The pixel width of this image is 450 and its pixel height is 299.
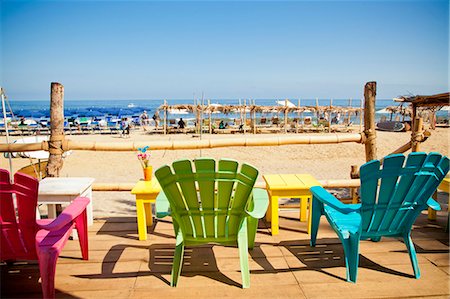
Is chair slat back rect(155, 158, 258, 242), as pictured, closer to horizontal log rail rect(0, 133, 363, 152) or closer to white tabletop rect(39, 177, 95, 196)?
white tabletop rect(39, 177, 95, 196)

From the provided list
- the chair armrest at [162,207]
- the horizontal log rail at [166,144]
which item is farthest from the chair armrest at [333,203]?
the horizontal log rail at [166,144]

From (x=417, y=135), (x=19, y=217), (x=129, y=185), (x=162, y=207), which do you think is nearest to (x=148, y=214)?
(x=129, y=185)

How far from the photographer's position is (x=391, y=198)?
2.10m

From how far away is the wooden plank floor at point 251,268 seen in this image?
200cm

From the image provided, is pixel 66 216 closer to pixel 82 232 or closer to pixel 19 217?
pixel 19 217

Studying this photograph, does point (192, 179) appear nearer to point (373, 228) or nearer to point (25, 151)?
point (373, 228)

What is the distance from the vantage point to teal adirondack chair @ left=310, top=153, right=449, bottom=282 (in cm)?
204

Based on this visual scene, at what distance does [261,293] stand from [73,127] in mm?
19510

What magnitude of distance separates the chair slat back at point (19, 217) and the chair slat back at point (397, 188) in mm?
1983

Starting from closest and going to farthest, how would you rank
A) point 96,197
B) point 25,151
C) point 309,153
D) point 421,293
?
point 421,293, point 25,151, point 96,197, point 309,153

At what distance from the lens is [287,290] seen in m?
2.02

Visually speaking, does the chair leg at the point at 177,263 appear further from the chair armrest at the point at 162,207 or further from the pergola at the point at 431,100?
the pergola at the point at 431,100

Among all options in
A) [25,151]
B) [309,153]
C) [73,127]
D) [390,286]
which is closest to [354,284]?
[390,286]

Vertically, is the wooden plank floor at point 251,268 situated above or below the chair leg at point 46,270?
below
